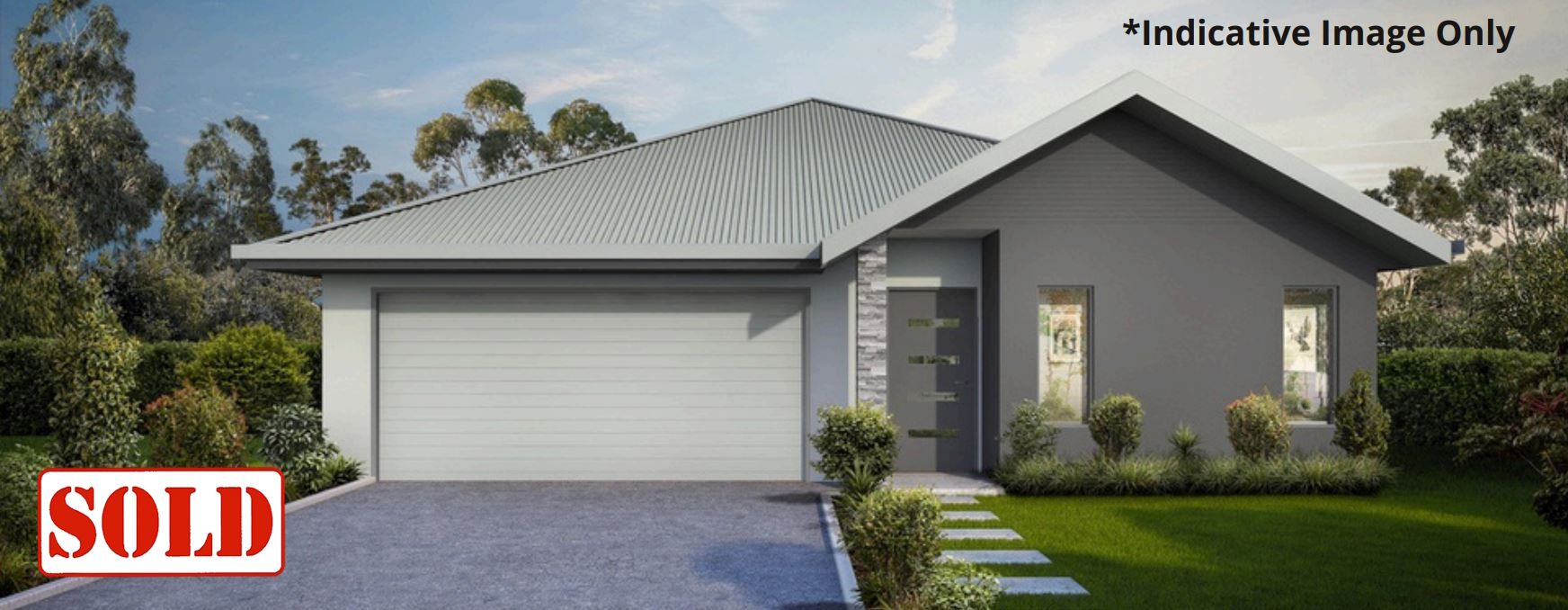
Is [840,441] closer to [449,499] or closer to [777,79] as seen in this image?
[449,499]

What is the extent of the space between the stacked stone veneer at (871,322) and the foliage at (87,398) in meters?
7.18

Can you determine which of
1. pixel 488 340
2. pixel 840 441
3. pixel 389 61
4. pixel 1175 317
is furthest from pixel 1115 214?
pixel 389 61

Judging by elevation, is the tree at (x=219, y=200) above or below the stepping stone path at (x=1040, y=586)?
above

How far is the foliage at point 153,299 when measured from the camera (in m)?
30.6

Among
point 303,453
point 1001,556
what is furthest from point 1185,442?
point 303,453

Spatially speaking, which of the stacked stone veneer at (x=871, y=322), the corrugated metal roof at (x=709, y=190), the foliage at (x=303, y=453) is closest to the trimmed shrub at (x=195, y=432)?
the foliage at (x=303, y=453)

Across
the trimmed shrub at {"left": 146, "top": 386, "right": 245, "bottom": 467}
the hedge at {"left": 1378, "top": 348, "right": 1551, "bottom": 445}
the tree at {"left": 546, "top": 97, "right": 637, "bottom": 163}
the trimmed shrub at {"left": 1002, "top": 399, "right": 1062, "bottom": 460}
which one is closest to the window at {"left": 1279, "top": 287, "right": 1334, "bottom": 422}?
the trimmed shrub at {"left": 1002, "top": 399, "right": 1062, "bottom": 460}

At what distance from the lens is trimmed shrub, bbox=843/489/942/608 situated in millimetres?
6520

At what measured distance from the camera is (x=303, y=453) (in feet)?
38.5

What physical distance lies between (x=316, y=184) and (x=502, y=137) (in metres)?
8.67

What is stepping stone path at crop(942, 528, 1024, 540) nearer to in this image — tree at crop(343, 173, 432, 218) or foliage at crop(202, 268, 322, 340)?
foliage at crop(202, 268, 322, 340)

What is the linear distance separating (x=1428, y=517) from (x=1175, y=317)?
312 cm

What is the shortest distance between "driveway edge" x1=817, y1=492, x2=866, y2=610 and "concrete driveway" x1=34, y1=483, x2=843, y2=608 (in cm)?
8

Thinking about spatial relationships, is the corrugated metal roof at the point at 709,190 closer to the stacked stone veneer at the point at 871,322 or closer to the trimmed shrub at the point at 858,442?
the stacked stone veneer at the point at 871,322
